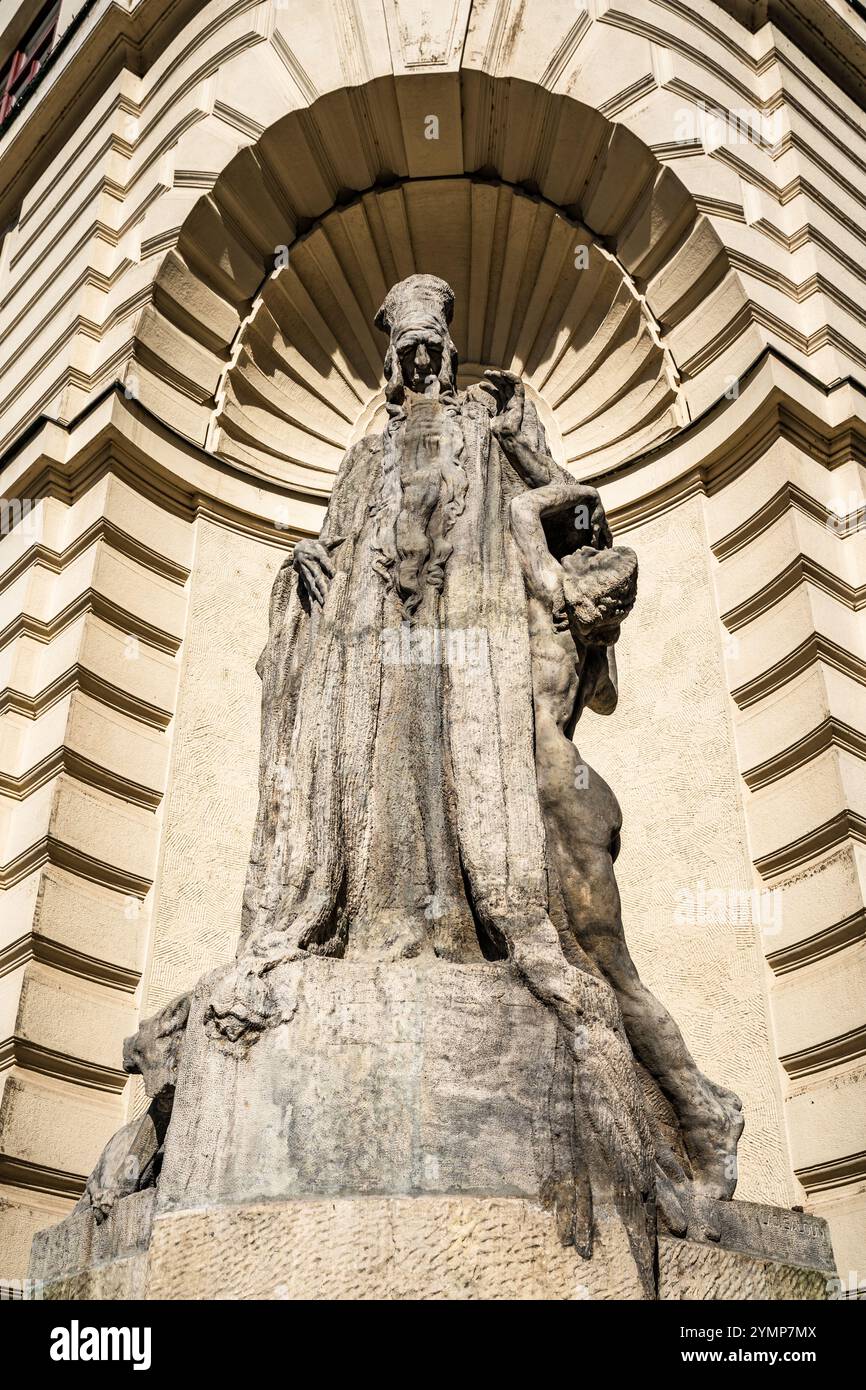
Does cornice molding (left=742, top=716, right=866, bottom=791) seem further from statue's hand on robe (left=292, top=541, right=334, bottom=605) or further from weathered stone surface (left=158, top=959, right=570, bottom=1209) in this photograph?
weathered stone surface (left=158, top=959, right=570, bottom=1209)

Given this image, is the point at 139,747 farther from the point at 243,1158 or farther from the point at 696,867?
the point at 243,1158

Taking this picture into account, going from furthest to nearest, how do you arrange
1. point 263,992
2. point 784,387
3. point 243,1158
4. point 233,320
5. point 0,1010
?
point 233,320
point 784,387
point 0,1010
point 263,992
point 243,1158

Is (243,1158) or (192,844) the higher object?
(192,844)

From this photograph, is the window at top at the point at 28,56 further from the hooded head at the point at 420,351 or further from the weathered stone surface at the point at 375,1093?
the weathered stone surface at the point at 375,1093

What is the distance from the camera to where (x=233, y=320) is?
9.58 m

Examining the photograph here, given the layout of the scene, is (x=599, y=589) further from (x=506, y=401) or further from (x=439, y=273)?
(x=439, y=273)

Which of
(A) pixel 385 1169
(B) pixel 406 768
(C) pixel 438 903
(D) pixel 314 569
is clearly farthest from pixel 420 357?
(A) pixel 385 1169

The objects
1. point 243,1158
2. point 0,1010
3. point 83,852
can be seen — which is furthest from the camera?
point 83,852

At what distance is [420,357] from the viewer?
14.5ft

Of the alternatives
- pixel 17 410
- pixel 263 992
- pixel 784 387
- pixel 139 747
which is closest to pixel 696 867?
pixel 784 387

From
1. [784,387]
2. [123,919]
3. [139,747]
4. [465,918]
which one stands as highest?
[784,387]

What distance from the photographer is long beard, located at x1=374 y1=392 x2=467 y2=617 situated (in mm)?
3861

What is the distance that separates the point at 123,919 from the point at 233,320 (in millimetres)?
4683

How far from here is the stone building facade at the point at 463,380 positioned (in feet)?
22.2
